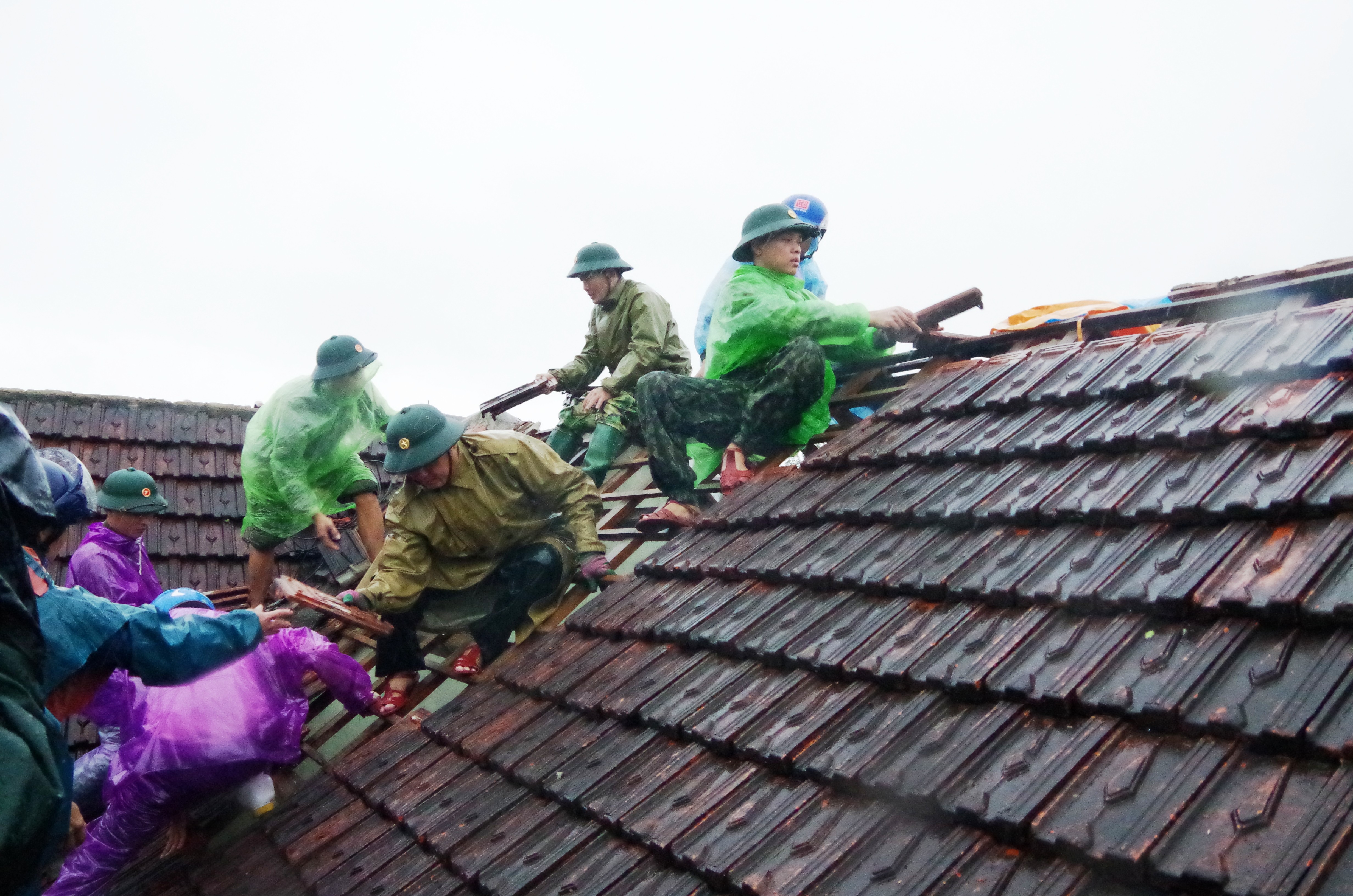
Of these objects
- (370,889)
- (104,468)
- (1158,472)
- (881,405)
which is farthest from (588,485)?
(104,468)

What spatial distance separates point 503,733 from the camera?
3.09 metres

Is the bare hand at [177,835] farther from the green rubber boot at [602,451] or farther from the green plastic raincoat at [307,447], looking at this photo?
the green plastic raincoat at [307,447]

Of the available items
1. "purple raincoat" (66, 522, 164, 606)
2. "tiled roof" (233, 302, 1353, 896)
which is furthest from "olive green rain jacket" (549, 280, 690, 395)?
"purple raincoat" (66, 522, 164, 606)

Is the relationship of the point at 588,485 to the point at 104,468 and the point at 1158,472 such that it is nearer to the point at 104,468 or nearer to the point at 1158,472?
the point at 1158,472

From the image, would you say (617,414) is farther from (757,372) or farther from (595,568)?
(595,568)

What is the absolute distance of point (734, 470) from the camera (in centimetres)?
395

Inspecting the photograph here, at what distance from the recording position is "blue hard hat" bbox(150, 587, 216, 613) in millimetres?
2992

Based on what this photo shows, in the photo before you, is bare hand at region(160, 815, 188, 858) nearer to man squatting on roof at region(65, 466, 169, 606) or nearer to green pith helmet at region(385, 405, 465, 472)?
green pith helmet at region(385, 405, 465, 472)

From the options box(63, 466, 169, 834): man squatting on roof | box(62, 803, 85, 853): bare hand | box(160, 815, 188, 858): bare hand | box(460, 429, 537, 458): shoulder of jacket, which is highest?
box(460, 429, 537, 458): shoulder of jacket

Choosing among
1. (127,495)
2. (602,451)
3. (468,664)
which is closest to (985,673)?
(468,664)

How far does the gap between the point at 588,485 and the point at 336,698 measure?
4.66 ft

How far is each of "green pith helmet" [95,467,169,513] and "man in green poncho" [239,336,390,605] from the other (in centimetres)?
81

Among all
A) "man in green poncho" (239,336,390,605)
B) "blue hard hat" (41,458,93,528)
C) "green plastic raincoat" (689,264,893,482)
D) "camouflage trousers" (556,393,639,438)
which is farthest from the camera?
"man in green poncho" (239,336,390,605)

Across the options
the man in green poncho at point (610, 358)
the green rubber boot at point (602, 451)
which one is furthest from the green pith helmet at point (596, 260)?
the green rubber boot at point (602, 451)
